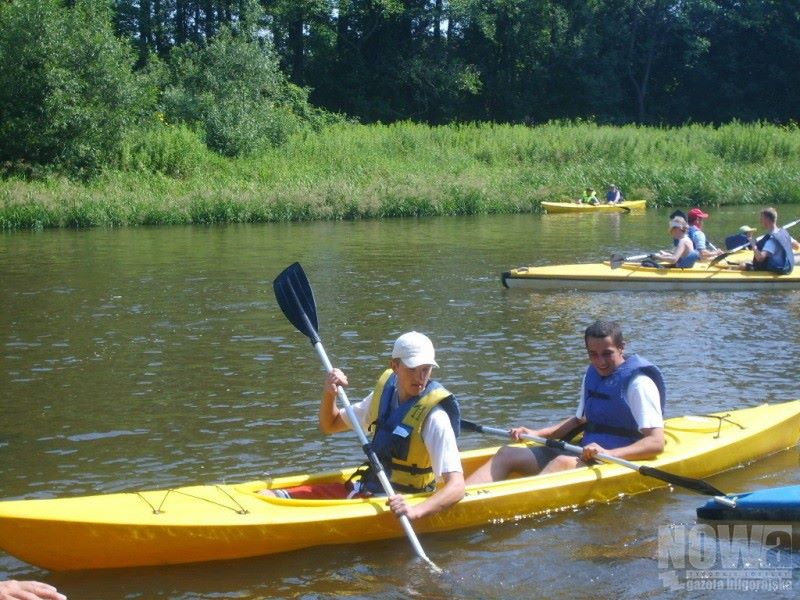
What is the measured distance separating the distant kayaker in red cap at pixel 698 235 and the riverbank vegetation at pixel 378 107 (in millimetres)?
12419

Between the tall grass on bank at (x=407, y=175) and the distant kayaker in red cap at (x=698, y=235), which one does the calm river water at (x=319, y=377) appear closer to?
the distant kayaker in red cap at (x=698, y=235)

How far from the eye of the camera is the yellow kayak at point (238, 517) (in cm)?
526

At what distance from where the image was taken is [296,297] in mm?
6926

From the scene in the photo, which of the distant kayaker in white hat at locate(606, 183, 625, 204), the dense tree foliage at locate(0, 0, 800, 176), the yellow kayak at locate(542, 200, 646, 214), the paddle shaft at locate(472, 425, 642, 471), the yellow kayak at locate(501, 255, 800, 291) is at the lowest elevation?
the paddle shaft at locate(472, 425, 642, 471)

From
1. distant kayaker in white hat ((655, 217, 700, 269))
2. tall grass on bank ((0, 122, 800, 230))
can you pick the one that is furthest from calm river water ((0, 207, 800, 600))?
tall grass on bank ((0, 122, 800, 230))

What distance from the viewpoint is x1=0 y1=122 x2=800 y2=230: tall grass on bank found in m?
25.6

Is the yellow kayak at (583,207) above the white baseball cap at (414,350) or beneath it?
above

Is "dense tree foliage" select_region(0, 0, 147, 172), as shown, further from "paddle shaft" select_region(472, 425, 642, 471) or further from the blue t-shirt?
"paddle shaft" select_region(472, 425, 642, 471)

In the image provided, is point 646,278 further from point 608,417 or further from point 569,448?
point 569,448

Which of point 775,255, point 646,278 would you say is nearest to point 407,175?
point 646,278

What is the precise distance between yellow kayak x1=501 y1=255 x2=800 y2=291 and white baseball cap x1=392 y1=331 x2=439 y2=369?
348 inches

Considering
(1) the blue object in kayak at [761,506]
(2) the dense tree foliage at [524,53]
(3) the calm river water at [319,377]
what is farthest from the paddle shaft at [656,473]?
(2) the dense tree foliage at [524,53]

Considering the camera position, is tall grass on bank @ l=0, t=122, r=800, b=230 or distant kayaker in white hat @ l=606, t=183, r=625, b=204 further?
distant kayaker in white hat @ l=606, t=183, r=625, b=204
